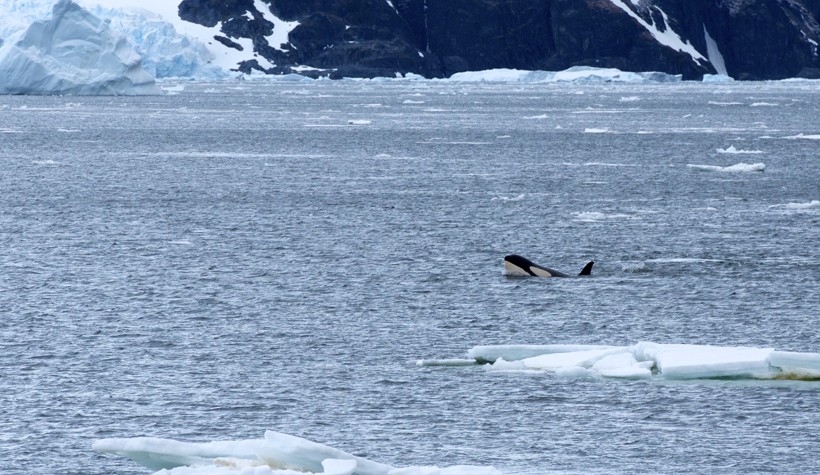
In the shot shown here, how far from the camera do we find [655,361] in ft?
59.9

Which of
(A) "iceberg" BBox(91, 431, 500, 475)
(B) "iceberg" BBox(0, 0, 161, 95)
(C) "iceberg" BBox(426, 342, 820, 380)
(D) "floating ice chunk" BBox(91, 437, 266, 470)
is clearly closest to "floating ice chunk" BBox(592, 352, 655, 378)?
(C) "iceberg" BBox(426, 342, 820, 380)

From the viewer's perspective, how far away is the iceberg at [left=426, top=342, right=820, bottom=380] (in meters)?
17.8

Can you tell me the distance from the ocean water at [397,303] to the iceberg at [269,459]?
1.47 m

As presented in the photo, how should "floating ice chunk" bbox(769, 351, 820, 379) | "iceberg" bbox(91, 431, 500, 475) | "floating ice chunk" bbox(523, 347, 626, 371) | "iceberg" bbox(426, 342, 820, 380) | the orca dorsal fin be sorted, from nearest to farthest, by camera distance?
"iceberg" bbox(91, 431, 500, 475), "floating ice chunk" bbox(769, 351, 820, 379), "iceberg" bbox(426, 342, 820, 380), "floating ice chunk" bbox(523, 347, 626, 371), the orca dorsal fin

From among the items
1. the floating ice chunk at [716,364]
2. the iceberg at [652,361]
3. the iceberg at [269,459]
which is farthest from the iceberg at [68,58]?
the iceberg at [269,459]

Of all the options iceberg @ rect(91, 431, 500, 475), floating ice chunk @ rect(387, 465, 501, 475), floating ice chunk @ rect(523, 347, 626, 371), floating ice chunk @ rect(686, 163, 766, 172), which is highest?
iceberg @ rect(91, 431, 500, 475)

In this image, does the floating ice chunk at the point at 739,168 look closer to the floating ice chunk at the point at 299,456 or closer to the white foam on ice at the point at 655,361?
the white foam on ice at the point at 655,361

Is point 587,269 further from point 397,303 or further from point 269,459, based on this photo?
point 269,459

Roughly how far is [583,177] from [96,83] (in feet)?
238

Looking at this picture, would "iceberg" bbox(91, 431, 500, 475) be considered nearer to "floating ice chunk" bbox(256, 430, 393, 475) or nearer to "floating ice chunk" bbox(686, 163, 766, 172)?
"floating ice chunk" bbox(256, 430, 393, 475)

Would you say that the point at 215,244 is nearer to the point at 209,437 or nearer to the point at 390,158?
the point at 209,437

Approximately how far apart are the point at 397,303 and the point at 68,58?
88363mm

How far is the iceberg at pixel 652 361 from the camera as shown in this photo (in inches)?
700

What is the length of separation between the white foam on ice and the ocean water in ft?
0.71
